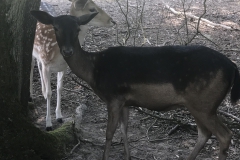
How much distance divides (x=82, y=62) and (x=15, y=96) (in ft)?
2.48

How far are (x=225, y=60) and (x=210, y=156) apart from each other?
4.08ft

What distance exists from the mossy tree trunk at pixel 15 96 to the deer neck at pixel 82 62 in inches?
19.7

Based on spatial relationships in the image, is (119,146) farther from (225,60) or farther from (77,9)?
(77,9)

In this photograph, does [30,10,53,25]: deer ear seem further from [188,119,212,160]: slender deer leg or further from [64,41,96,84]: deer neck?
[188,119,212,160]: slender deer leg

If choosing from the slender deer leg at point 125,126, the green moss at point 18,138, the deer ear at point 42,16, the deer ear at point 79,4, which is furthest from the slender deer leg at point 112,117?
the deer ear at point 79,4

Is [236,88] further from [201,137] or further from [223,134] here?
[201,137]

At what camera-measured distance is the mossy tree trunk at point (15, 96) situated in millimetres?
3350

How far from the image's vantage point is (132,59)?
3.65 meters

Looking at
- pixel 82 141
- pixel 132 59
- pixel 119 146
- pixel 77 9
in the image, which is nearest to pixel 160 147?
pixel 119 146

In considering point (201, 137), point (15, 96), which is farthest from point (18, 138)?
point (201, 137)

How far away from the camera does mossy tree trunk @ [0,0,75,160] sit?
335cm

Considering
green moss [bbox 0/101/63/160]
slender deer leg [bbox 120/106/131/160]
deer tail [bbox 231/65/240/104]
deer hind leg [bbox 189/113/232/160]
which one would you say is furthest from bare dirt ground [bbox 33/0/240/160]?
deer tail [bbox 231/65/240/104]

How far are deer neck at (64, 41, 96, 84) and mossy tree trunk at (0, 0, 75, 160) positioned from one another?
500mm

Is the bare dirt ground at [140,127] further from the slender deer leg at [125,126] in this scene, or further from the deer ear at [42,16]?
the deer ear at [42,16]
